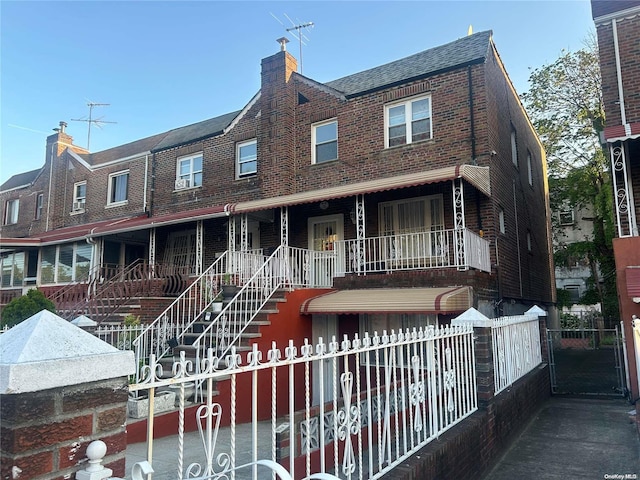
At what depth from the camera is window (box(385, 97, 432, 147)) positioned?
1288cm

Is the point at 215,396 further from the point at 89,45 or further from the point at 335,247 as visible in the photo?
the point at 89,45

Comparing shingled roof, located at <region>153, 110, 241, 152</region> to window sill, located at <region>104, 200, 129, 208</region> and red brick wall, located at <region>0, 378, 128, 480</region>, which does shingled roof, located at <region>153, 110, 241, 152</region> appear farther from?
red brick wall, located at <region>0, 378, 128, 480</region>

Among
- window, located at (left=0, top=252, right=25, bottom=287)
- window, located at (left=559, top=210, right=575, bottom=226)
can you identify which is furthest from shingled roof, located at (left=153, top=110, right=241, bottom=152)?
window, located at (left=559, top=210, right=575, bottom=226)

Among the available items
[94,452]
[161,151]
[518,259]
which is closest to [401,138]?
[518,259]

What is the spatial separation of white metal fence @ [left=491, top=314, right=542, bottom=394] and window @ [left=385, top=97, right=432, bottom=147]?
19.5ft

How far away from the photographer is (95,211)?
68.1ft

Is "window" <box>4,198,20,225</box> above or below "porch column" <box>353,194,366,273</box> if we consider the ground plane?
above

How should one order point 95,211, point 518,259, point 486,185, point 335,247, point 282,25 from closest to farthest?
point 486,185 < point 335,247 < point 518,259 < point 282,25 < point 95,211

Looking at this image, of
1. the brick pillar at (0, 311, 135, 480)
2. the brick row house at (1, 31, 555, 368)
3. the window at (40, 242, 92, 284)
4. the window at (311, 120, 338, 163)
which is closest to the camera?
the brick pillar at (0, 311, 135, 480)

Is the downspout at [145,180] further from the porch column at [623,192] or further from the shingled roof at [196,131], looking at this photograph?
the porch column at [623,192]

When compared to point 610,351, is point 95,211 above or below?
above

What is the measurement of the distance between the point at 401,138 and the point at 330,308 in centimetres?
596

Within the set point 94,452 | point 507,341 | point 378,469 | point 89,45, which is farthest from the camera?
point 89,45

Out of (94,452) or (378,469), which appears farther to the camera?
(378,469)
